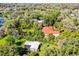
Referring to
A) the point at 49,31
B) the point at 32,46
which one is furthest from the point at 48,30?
the point at 32,46

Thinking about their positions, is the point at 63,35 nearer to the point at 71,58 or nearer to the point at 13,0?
the point at 71,58


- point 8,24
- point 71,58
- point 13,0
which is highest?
point 13,0

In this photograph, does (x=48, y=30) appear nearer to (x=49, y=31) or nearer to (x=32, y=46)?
(x=49, y=31)

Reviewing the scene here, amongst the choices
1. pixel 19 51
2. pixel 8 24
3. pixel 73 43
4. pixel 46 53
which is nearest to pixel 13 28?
pixel 8 24

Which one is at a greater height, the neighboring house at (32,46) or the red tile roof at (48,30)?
the red tile roof at (48,30)

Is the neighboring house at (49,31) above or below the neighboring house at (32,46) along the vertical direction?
above

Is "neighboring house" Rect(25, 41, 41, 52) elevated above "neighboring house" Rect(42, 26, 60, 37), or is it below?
below

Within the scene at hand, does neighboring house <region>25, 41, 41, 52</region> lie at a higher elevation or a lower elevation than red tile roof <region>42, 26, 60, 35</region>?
lower

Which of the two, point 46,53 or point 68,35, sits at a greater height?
point 68,35

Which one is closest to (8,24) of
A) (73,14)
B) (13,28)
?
(13,28)
